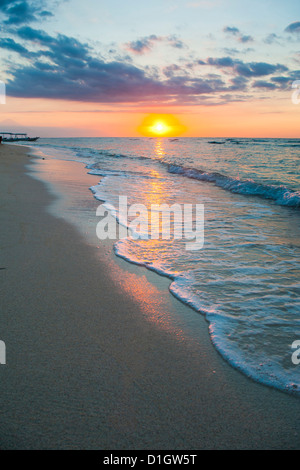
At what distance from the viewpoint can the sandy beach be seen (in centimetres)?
159

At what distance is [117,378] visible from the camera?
1.96 m

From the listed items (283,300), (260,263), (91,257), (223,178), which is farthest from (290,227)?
(223,178)

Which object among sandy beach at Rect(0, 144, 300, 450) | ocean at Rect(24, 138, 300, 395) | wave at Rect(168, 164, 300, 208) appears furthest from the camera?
wave at Rect(168, 164, 300, 208)

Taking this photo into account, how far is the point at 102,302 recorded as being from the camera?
9.69ft

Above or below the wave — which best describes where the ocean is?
below

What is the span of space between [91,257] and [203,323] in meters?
2.01

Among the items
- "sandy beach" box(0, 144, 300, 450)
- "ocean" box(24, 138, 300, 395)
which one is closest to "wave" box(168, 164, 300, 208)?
"ocean" box(24, 138, 300, 395)

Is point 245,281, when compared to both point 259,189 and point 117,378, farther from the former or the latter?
point 259,189

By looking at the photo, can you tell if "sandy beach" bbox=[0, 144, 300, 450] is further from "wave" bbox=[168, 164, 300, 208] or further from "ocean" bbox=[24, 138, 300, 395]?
"wave" bbox=[168, 164, 300, 208]

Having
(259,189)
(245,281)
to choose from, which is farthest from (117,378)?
(259,189)

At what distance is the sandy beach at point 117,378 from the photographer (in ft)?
5.21

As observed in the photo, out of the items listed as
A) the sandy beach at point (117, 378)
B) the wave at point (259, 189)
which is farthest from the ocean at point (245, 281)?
the wave at point (259, 189)
